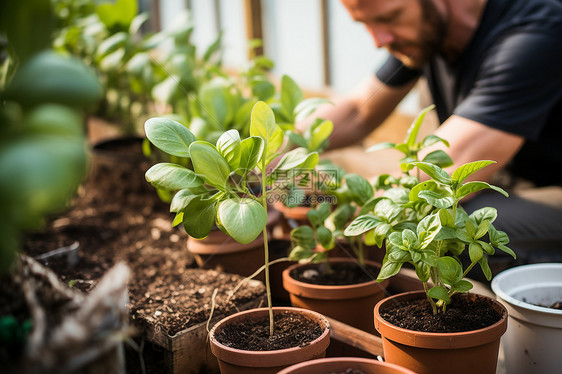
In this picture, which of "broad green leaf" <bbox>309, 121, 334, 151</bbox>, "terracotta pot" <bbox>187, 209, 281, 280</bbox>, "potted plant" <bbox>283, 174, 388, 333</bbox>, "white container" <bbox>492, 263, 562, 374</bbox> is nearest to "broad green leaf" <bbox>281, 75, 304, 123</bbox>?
"broad green leaf" <bbox>309, 121, 334, 151</bbox>

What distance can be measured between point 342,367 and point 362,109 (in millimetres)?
1304

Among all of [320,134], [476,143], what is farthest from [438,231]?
[476,143]

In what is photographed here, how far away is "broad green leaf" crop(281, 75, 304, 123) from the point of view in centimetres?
108

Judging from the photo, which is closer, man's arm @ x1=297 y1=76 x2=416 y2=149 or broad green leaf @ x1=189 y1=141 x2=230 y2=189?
broad green leaf @ x1=189 y1=141 x2=230 y2=189

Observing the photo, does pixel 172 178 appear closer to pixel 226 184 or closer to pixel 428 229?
pixel 226 184

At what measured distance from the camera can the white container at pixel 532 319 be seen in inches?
33.4

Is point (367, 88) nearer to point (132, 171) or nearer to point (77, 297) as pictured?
point (132, 171)

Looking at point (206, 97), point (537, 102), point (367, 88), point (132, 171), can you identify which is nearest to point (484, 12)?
point (537, 102)

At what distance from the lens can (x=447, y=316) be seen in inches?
32.5

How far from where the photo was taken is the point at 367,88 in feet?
6.26

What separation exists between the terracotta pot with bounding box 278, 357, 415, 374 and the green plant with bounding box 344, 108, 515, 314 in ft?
0.42

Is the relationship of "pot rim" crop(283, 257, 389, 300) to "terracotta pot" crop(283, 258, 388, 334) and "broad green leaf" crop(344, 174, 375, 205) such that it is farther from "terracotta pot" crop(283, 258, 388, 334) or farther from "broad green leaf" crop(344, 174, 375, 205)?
"broad green leaf" crop(344, 174, 375, 205)

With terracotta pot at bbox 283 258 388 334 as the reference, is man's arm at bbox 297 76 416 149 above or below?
above

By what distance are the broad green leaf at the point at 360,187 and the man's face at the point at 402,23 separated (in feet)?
2.04
